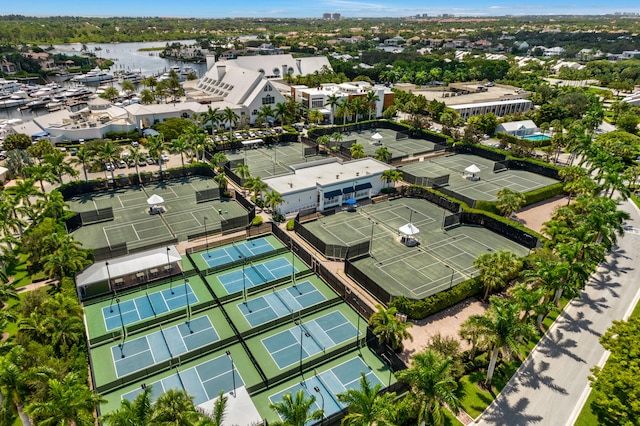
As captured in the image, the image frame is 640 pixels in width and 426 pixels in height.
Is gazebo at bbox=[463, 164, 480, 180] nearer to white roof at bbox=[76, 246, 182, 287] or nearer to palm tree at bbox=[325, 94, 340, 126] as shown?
palm tree at bbox=[325, 94, 340, 126]

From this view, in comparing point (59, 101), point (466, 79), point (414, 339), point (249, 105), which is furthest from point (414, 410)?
point (466, 79)

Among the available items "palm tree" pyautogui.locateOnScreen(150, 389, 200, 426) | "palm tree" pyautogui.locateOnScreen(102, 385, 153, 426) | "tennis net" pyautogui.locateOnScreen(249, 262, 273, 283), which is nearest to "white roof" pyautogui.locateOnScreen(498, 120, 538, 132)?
"tennis net" pyautogui.locateOnScreen(249, 262, 273, 283)

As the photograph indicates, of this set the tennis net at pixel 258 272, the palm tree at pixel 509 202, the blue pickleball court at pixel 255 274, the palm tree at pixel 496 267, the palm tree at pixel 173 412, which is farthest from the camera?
the palm tree at pixel 509 202

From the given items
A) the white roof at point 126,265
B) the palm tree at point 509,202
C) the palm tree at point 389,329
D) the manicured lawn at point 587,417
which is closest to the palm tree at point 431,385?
the palm tree at point 389,329

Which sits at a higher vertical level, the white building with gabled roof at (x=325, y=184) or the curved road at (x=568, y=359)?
the white building with gabled roof at (x=325, y=184)

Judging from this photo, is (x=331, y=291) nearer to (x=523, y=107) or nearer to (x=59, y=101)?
(x=523, y=107)

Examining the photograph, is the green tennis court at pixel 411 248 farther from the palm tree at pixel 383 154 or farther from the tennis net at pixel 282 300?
the palm tree at pixel 383 154

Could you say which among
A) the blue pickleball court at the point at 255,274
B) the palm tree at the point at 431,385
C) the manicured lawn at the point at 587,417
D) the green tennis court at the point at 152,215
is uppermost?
the palm tree at the point at 431,385
